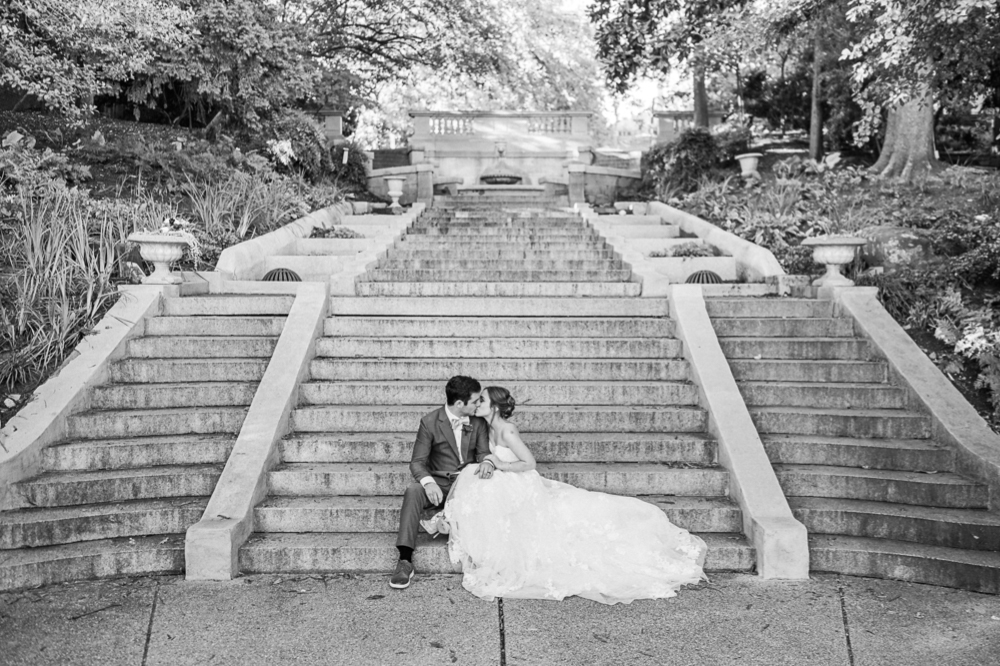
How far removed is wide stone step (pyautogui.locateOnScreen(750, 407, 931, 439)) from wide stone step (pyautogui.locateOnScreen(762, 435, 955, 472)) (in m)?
0.14

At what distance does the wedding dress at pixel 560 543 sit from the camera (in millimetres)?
4906

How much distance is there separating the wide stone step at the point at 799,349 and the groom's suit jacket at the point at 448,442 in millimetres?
3342

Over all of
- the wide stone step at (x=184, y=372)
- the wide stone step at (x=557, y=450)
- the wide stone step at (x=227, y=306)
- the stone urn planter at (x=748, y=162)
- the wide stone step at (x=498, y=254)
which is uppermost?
the stone urn planter at (x=748, y=162)

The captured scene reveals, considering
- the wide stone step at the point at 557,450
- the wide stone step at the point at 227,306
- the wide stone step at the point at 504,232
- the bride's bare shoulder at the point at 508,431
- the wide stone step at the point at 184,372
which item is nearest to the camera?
the bride's bare shoulder at the point at 508,431

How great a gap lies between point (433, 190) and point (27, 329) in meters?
12.7

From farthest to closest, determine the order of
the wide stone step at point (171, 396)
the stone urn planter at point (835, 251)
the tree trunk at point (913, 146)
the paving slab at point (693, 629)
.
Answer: the tree trunk at point (913, 146), the stone urn planter at point (835, 251), the wide stone step at point (171, 396), the paving slab at point (693, 629)

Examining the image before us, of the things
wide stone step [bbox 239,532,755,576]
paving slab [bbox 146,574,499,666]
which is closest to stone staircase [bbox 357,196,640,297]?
wide stone step [bbox 239,532,755,576]

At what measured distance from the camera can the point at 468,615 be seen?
4.74 metres

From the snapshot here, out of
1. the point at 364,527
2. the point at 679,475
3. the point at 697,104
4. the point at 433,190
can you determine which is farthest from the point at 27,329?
the point at 697,104

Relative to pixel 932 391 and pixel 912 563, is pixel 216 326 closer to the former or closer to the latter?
pixel 912 563

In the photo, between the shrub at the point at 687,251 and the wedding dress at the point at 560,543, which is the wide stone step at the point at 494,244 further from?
the wedding dress at the point at 560,543

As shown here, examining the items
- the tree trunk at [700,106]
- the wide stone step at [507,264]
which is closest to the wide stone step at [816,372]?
the wide stone step at [507,264]

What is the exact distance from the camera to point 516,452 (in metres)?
5.42

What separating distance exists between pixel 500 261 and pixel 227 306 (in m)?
3.90
